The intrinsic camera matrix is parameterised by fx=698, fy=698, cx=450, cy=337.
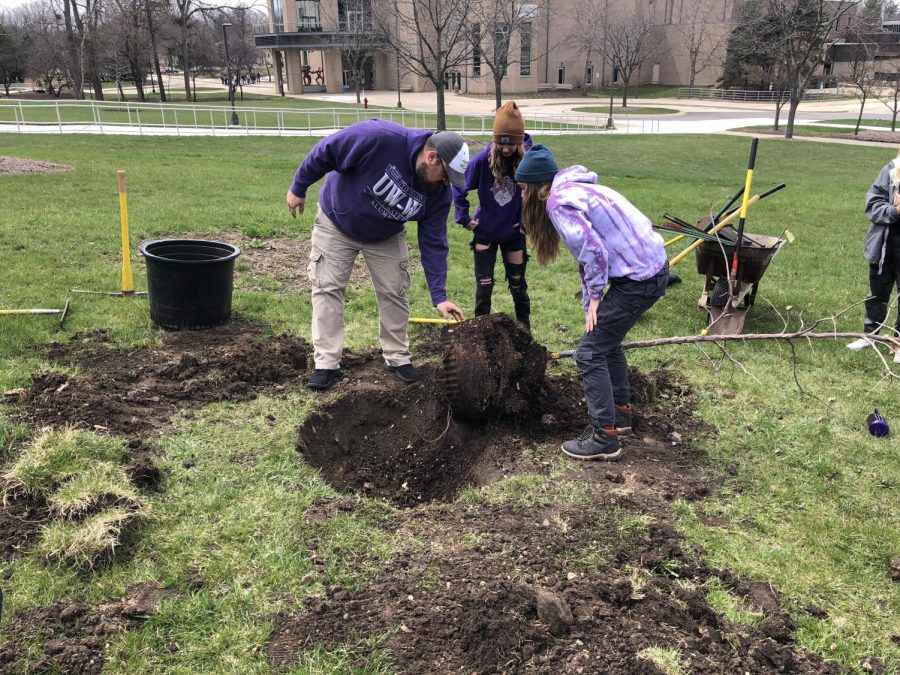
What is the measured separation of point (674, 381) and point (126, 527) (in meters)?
3.85

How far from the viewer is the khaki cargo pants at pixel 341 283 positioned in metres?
4.84

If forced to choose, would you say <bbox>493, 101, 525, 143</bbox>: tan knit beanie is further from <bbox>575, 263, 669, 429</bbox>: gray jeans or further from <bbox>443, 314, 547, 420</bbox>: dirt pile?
<bbox>575, 263, 669, 429</bbox>: gray jeans

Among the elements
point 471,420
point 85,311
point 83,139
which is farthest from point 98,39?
point 471,420

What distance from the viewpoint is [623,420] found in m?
4.46

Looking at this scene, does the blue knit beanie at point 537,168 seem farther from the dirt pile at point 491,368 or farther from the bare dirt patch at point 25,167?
the bare dirt patch at point 25,167

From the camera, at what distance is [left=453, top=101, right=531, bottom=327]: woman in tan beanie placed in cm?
466

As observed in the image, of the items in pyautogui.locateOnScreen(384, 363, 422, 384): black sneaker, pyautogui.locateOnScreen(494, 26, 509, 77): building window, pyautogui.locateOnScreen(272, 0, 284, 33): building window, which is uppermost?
pyautogui.locateOnScreen(272, 0, 284, 33): building window

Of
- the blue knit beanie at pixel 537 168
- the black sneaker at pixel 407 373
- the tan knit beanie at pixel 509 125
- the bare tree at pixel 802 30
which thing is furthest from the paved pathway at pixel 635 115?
the blue knit beanie at pixel 537 168

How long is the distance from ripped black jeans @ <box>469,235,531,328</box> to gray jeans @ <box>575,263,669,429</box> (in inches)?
59.2

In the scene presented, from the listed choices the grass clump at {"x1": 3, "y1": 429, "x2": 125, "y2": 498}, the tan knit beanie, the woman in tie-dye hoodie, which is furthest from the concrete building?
the grass clump at {"x1": 3, "y1": 429, "x2": 125, "y2": 498}

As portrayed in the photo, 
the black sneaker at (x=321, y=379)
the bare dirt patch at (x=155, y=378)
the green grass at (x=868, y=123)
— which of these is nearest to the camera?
the bare dirt patch at (x=155, y=378)

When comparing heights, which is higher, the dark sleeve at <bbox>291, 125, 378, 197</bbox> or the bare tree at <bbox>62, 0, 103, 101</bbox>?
the bare tree at <bbox>62, 0, 103, 101</bbox>

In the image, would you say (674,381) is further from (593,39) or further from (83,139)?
(593,39)

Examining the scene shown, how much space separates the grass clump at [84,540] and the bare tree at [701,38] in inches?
2520
